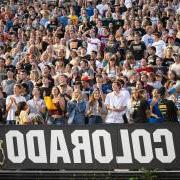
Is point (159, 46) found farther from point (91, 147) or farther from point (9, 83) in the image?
point (91, 147)

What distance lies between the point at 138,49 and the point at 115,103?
391 cm

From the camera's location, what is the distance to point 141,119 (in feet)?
48.0

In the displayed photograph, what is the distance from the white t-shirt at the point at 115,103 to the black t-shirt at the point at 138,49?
11.5 ft

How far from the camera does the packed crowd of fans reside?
15.8m

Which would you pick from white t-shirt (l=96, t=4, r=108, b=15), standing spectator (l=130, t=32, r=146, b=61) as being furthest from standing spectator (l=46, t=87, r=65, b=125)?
white t-shirt (l=96, t=4, r=108, b=15)

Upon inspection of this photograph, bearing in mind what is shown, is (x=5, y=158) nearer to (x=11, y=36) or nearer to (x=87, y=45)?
(x=87, y=45)

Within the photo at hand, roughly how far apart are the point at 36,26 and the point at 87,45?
10.6ft

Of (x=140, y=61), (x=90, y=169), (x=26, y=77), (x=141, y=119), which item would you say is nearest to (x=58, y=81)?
(x=26, y=77)

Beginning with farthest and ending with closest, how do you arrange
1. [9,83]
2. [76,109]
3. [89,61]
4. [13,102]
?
[89,61]
[9,83]
[13,102]
[76,109]

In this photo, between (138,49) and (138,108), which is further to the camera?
(138,49)

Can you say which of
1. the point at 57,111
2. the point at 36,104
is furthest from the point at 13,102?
the point at 57,111

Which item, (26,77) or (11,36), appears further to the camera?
(11,36)

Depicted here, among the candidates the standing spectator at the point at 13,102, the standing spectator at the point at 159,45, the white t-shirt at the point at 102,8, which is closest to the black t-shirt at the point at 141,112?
the standing spectator at the point at 13,102

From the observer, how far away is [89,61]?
1914 centimetres
